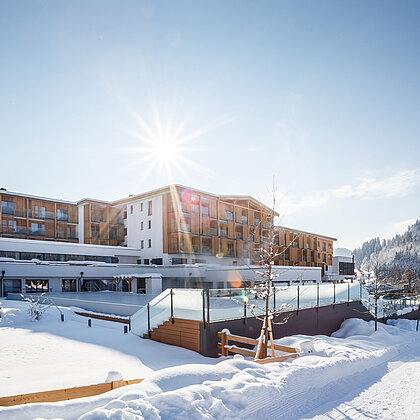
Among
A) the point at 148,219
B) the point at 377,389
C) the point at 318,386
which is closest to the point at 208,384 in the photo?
the point at 318,386

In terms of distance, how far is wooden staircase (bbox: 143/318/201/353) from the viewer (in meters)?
12.5

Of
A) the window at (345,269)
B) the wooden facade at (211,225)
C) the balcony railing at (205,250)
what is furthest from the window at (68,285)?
the window at (345,269)

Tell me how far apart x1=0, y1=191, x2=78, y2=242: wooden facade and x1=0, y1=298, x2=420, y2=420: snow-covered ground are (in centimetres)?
4078

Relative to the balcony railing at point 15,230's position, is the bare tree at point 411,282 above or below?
below

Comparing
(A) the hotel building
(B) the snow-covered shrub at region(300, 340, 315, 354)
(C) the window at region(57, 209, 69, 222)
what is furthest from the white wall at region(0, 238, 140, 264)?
(B) the snow-covered shrub at region(300, 340, 315, 354)

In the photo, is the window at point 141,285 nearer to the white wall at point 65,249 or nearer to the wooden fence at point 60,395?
the white wall at point 65,249

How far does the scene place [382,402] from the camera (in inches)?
277

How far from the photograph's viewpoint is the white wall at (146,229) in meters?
39.1

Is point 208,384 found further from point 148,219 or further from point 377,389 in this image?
point 148,219

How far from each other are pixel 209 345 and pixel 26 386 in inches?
221

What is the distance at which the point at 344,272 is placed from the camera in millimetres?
73000

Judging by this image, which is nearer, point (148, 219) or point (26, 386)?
point (26, 386)

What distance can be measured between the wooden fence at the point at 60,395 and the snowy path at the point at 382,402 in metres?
3.39

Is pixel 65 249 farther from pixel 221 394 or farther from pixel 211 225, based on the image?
pixel 221 394
